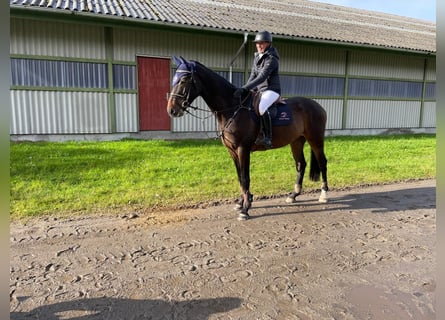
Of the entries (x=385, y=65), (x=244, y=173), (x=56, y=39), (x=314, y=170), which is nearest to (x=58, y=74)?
(x=56, y=39)

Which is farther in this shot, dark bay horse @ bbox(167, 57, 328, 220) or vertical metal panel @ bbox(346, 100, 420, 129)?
vertical metal panel @ bbox(346, 100, 420, 129)

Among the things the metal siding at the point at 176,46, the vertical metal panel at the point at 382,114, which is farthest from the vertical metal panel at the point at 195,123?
the vertical metal panel at the point at 382,114

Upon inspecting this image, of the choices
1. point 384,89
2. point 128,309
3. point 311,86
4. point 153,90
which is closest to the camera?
point 128,309

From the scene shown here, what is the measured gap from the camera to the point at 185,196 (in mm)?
5906

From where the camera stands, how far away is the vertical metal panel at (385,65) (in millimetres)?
15109

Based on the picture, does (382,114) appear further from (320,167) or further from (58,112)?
(58,112)

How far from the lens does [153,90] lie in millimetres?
11727

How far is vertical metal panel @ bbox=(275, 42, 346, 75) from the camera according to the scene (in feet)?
44.6

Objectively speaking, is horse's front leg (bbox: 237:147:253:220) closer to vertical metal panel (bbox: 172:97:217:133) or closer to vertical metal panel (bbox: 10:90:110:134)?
vertical metal panel (bbox: 172:97:217:133)

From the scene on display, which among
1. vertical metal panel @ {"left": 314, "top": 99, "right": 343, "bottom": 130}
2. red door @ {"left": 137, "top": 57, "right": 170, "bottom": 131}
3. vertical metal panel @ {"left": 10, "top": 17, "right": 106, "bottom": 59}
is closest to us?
vertical metal panel @ {"left": 10, "top": 17, "right": 106, "bottom": 59}

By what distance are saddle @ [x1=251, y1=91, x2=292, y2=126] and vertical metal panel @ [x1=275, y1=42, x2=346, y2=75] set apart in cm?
841

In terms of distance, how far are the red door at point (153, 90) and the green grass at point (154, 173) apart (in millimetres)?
1314

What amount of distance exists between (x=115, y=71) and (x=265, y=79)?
744 centimetres

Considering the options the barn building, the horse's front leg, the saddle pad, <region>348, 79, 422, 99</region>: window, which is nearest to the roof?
the barn building
